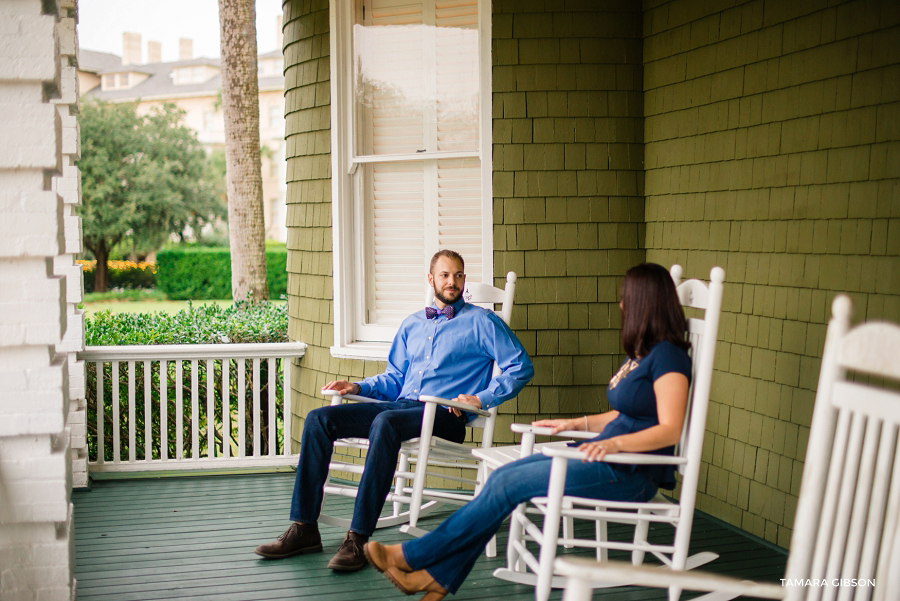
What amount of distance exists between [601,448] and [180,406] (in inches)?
116

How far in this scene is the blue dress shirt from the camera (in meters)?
3.44

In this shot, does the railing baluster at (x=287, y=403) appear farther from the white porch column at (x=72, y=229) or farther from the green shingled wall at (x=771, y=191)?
the green shingled wall at (x=771, y=191)

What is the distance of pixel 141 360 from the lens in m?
4.48

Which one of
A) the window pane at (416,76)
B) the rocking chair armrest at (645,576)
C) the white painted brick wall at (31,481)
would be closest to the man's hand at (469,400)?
the window pane at (416,76)

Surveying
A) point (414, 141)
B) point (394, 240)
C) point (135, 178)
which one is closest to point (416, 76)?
point (414, 141)

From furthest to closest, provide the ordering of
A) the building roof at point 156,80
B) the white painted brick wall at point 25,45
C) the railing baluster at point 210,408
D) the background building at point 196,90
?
1. the building roof at point 156,80
2. the background building at point 196,90
3. the railing baluster at point 210,408
4. the white painted brick wall at point 25,45

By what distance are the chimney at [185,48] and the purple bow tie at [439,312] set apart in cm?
4218

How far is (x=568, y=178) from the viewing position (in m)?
3.95

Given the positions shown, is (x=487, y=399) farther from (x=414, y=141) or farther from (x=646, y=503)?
(x=414, y=141)

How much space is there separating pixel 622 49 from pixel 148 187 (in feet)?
74.8

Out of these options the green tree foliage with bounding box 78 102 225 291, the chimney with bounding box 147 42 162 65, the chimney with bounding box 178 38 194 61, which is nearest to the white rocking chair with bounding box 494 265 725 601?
the green tree foliage with bounding box 78 102 225 291

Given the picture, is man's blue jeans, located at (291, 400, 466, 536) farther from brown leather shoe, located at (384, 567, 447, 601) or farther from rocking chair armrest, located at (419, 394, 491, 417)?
brown leather shoe, located at (384, 567, 447, 601)

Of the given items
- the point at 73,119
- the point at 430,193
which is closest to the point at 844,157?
the point at 430,193

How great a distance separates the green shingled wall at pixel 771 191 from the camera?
9.09ft
